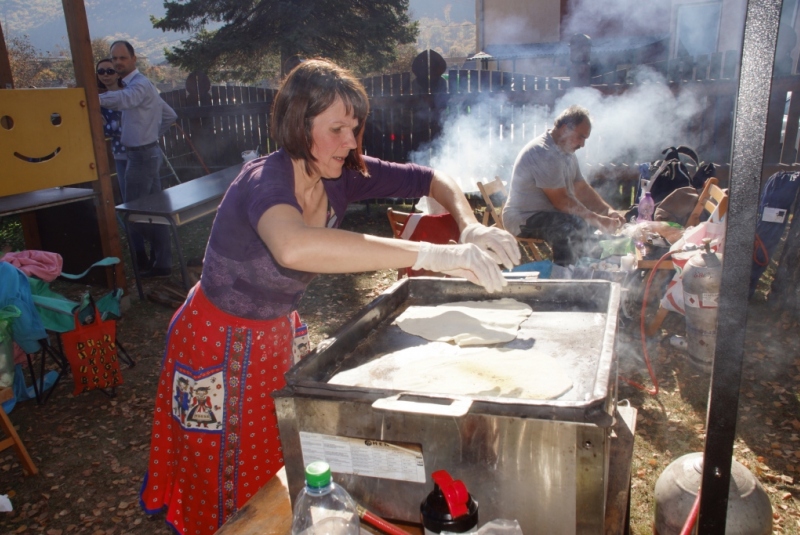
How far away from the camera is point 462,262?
1627 millimetres

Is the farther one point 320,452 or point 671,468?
point 671,468

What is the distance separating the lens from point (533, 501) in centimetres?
118

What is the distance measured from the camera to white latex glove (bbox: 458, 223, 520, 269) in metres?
Result: 1.86

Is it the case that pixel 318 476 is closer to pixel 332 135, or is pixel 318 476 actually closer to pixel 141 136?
pixel 332 135

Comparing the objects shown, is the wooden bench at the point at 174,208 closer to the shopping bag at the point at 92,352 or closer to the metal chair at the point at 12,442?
the shopping bag at the point at 92,352

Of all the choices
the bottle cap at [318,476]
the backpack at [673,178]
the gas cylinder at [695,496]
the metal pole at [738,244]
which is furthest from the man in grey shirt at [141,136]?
the metal pole at [738,244]

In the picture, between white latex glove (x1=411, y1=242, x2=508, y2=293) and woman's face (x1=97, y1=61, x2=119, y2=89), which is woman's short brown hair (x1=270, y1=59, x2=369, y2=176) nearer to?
white latex glove (x1=411, y1=242, x2=508, y2=293)

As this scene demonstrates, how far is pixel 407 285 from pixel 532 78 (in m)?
7.80

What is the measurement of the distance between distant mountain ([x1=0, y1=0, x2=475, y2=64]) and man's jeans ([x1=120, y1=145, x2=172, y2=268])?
3610 inches

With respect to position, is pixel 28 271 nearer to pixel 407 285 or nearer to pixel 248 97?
pixel 407 285

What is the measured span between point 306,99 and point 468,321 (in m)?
0.88

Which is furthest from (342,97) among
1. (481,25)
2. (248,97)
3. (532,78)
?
(481,25)

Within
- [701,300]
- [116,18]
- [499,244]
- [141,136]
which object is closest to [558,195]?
[701,300]

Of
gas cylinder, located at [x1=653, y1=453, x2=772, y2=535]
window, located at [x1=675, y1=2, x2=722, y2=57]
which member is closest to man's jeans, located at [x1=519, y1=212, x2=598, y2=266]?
gas cylinder, located at [x1=653, y1=453, x2=772, y2=535]
